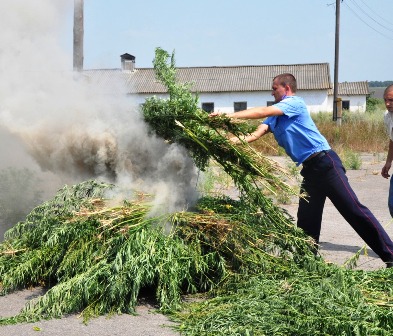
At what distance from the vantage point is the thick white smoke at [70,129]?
664cm

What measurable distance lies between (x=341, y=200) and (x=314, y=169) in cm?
43

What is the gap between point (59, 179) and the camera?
7.13 meters

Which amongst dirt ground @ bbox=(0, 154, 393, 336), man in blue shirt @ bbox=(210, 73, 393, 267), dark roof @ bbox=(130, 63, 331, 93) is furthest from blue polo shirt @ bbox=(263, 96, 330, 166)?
dark roof @ bbox=(130, 63, 331, 93)

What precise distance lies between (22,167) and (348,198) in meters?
3.60

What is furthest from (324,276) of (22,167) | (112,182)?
(22,167)

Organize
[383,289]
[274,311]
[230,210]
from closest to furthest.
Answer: [274,311], [383,289], [230,210]

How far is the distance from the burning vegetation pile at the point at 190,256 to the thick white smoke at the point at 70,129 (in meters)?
0.22

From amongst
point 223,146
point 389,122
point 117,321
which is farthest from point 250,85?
point 117,321

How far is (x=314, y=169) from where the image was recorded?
695 cm

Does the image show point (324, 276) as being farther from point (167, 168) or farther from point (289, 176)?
point (167, 168)

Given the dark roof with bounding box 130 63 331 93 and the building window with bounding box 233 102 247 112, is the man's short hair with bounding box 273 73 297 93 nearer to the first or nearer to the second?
the dark roof with bounding box 130 63 331 93

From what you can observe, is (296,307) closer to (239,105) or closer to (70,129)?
(70,129)

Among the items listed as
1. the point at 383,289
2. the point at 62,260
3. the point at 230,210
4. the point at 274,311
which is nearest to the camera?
the point at 274,311

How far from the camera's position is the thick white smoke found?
6645 mm
